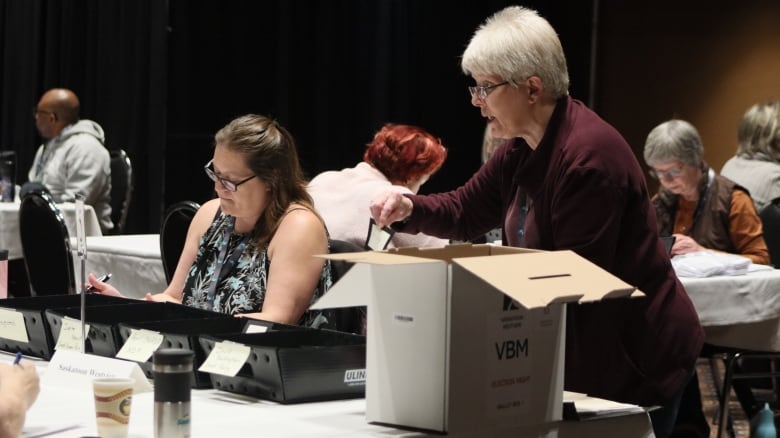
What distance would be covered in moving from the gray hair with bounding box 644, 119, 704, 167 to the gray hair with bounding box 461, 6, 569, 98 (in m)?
2.14

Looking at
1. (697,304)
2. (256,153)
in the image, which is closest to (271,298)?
(256,153)

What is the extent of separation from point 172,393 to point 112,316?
83 cm

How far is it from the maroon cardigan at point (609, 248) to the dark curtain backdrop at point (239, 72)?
5.56 m

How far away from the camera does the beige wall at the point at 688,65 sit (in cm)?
748

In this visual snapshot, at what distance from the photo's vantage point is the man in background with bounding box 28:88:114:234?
687cm

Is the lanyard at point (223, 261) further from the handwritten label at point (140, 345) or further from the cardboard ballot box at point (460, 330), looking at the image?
the cardboard ballot box at point (460, 330)

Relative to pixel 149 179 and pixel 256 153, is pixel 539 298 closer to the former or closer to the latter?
pixel 256 153

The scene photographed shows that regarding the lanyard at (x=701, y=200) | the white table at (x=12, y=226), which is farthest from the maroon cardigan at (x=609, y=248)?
the white table at (x=12, y=226)

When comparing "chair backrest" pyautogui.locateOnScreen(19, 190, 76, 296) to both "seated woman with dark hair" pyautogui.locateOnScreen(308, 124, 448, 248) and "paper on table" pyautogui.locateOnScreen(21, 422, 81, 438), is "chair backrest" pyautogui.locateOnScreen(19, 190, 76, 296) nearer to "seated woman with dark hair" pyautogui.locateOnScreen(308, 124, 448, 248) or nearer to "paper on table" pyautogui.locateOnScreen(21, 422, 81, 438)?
"seated woman with dark hair" pyautogui.locateOnScreen(308, 124, 448, 248)

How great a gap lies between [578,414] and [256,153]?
4.29 feet

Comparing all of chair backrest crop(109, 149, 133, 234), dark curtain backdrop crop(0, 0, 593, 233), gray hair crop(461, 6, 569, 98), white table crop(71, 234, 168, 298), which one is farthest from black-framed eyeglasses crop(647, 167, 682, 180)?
dark curtain backdrop crop(0, 0, 593, 233)

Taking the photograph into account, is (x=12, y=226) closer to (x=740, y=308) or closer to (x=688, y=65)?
(x=740, y=308)

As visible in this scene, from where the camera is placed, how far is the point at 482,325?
1.77 m

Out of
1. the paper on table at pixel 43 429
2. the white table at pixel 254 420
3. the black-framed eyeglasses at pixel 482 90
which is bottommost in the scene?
the white table at pixel 254 420
